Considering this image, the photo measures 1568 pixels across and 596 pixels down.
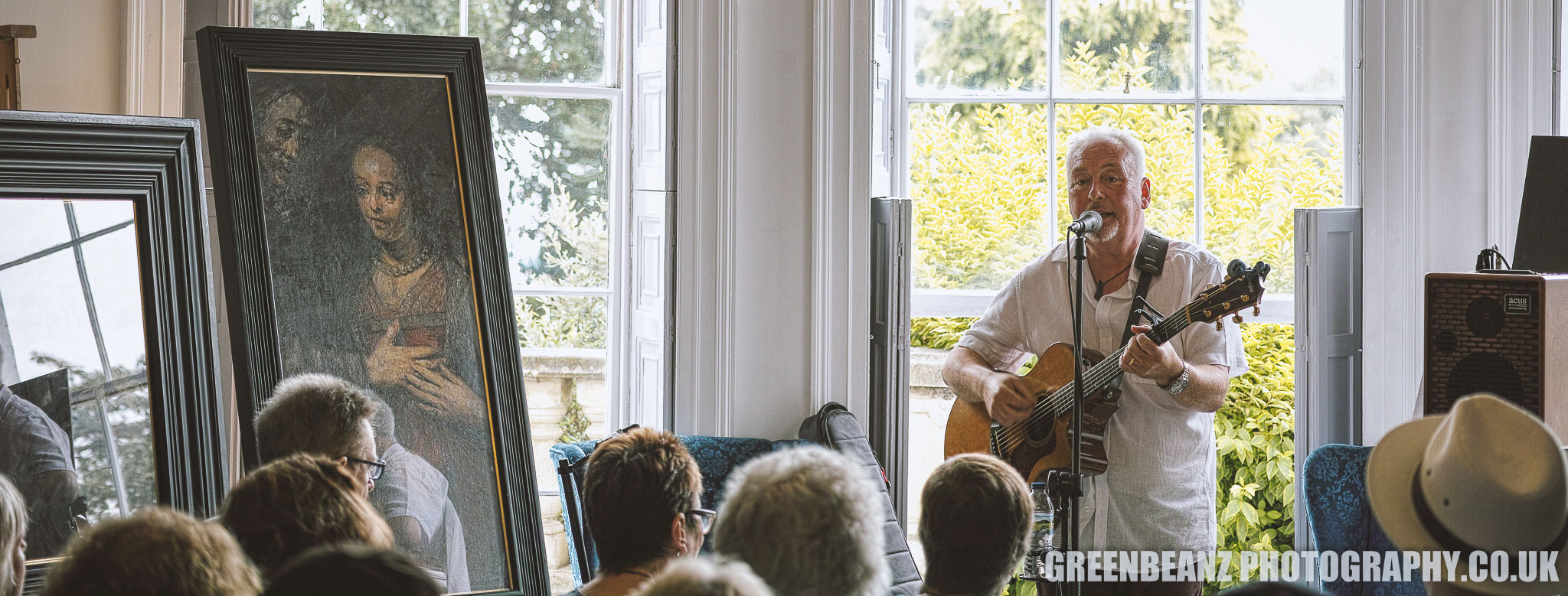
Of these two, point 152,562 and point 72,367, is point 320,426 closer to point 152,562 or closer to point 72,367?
point 72,367

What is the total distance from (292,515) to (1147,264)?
221cm

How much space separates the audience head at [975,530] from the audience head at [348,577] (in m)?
0.86

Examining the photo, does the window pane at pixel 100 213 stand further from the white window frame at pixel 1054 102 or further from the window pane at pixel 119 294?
the white window frame at pixel 1054 102

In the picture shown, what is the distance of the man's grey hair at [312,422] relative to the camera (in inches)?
84.6

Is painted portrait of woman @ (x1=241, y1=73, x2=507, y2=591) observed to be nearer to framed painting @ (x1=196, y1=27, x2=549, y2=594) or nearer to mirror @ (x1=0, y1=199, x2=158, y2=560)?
framed painting @ (x1=196, y1=27, x2=549, y2=594)

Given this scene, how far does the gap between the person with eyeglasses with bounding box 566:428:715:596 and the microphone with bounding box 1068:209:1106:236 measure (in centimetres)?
124

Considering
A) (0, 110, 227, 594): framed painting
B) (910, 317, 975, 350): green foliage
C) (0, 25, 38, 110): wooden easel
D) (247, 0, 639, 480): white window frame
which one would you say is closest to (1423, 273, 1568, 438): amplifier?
(247, 0, 639, 480): white window frame

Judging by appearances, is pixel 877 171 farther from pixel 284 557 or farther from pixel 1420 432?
pixel 284 557

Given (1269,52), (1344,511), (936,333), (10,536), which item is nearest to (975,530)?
(10,536)

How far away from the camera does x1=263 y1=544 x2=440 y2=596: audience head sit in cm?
106

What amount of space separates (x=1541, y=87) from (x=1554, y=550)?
2.23 meters

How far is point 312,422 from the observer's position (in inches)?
85.9

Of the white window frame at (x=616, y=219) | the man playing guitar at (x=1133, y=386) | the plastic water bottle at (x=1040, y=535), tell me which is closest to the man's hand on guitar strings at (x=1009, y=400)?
the man playing guitar at (x=1133, y=386)

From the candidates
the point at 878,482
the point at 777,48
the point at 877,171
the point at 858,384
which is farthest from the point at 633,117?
the point at 878,482
